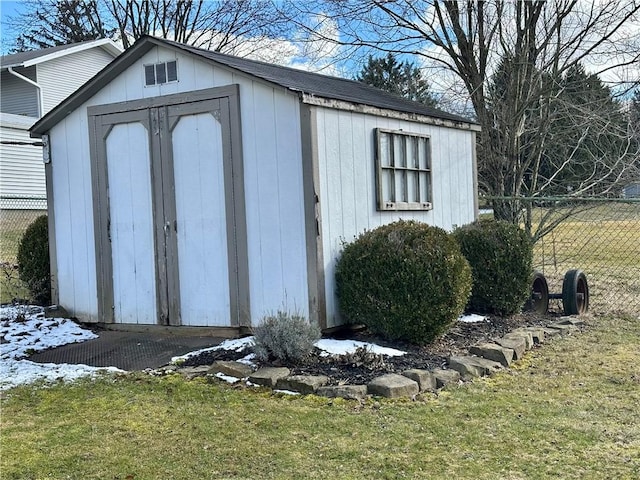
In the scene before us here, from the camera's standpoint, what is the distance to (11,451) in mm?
3734

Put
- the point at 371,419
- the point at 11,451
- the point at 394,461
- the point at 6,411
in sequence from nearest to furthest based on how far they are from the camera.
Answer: the point at 394,461
the point at 11,451
the point at 371,419
the point at 6,411

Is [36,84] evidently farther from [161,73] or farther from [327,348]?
[327,348]

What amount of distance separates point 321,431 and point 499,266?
4272 mm

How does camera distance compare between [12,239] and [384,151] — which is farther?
[12,239]

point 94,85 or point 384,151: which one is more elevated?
point 94,85

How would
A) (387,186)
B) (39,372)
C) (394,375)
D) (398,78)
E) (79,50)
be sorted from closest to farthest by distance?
(394,375) → (39,372) → (387,186) → (398,78) → (79,50)

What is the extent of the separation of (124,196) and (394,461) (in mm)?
4900

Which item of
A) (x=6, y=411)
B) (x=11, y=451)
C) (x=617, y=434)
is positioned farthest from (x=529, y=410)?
(x=6, y=411)

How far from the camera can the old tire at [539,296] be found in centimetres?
848

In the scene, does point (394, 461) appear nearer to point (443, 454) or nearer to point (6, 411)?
point (443, 454)

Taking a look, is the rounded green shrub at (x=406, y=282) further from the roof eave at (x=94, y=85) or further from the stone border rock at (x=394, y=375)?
the roof eave at (x=94, y=85)

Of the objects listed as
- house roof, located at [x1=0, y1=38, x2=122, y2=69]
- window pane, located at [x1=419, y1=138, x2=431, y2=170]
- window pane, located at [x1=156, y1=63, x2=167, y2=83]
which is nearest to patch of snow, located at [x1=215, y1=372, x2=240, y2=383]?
window pane, located at [x1=156, y1=63, x2=167, y2=83]

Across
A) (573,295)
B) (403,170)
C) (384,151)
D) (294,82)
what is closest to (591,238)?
(573,295)

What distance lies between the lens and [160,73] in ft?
23.3
